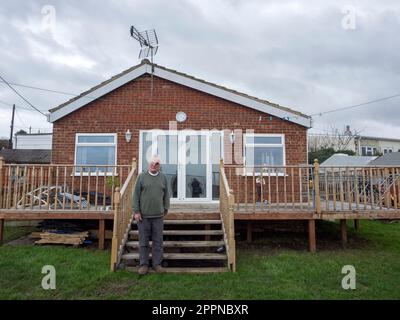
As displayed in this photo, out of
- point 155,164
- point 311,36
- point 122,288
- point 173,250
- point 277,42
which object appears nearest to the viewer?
→ point 122,288

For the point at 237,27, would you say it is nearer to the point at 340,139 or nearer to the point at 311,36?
the point at 311,36

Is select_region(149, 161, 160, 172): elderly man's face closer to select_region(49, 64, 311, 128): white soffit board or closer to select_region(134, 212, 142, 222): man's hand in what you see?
select_region(134, 212, 142, 222): man's hand

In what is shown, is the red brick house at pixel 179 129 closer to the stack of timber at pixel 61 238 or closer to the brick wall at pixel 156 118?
the brick wall at pixel 156 118

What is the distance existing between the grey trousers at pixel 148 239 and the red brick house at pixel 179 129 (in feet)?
11.7

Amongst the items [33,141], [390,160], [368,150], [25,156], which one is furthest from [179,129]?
[368,150]

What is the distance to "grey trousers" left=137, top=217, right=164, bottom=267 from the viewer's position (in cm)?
443

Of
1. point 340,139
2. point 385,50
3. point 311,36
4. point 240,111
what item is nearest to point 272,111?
point 240,111

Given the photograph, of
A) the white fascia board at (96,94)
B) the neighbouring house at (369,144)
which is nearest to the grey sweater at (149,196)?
the white fascia board at (96,94)

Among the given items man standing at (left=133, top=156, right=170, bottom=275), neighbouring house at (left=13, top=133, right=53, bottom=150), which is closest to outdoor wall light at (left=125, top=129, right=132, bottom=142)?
man standing at (left=133, top=156, right=170, bottom=275)

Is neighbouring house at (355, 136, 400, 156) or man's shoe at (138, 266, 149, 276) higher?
neighbouring house at (355, 136, 400, 156)

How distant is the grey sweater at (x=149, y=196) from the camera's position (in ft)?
14.4

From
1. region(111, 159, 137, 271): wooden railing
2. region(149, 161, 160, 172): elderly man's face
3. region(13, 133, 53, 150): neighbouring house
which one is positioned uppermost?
region(13, 133, 53, 150): neighbouring house

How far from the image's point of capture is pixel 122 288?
389 cm

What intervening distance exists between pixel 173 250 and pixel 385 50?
12548mm
